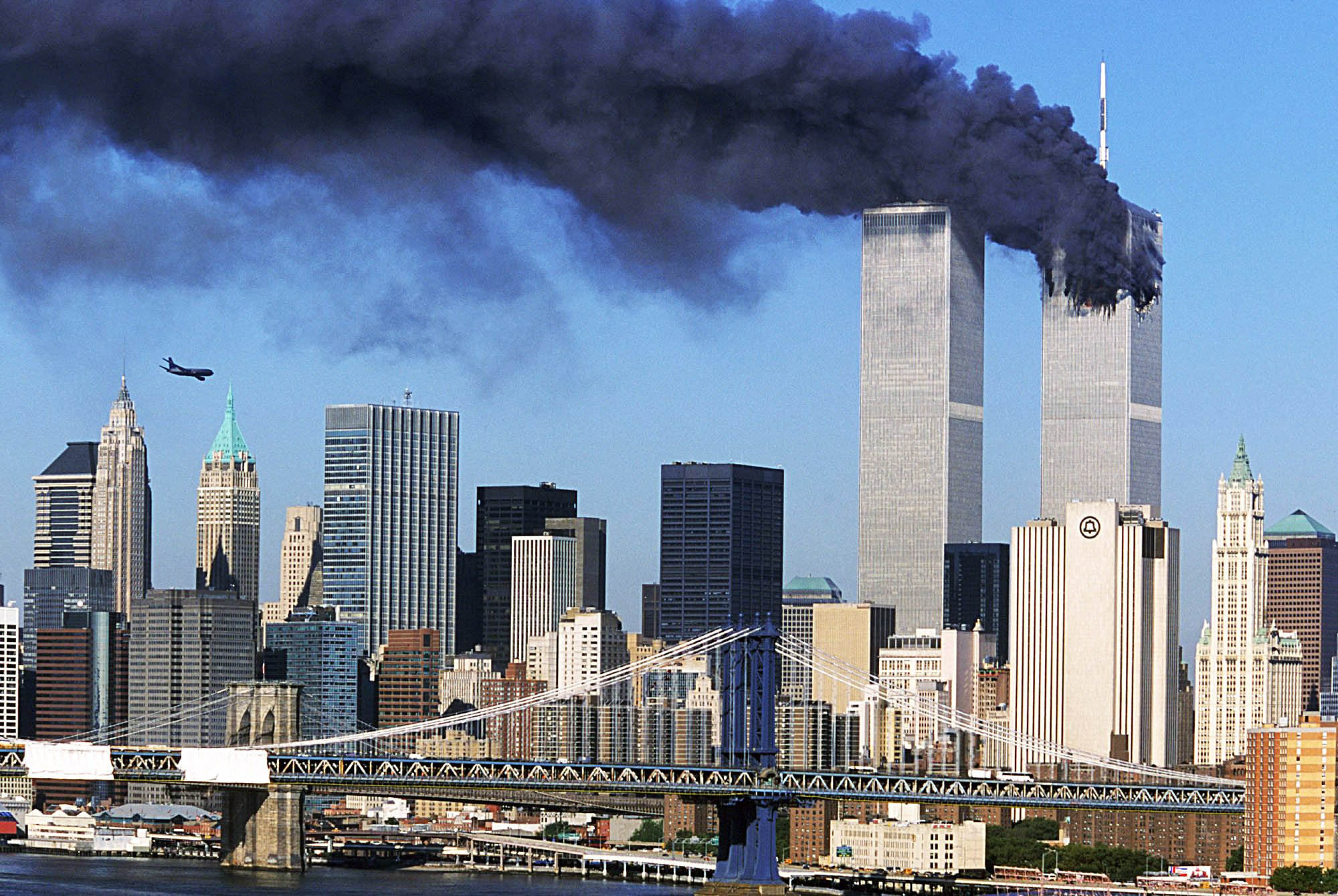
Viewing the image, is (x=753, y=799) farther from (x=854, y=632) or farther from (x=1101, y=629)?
(x=854, y=632)

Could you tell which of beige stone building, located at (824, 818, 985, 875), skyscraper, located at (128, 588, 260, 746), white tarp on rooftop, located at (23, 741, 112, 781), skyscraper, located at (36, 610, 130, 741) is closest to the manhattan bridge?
white tarp on rooftop, located at (23, 741, 112, 781)

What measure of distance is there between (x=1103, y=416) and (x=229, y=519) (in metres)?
51.6

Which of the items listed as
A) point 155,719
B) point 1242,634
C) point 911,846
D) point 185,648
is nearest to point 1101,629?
point 1242,634

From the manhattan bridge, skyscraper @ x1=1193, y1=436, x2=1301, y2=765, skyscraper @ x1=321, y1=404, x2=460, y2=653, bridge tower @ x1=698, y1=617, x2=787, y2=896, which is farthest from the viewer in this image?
skyscraper @ x1=321, y1=404, x2=460, y2=653

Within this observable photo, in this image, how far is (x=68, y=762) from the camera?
169 ft

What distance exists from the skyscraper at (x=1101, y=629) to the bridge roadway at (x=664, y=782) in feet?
112

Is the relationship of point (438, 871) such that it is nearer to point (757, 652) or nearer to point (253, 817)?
point (253, 817)

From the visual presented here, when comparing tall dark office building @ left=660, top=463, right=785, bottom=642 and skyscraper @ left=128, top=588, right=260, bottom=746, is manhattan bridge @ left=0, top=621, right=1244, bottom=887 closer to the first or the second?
skyscraper @ left=128, top=588, right=260, bottom=746

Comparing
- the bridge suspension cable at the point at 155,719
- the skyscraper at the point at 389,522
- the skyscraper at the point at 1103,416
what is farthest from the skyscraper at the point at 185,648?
the skyscraper at the point at 1103,416

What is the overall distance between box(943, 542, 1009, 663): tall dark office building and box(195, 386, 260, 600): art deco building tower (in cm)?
4261

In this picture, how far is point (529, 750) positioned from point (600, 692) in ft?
17.7

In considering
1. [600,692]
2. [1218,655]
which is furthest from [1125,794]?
[1218,655]

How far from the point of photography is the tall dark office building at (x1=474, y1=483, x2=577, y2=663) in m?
133

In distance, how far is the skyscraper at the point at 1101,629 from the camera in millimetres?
92688
